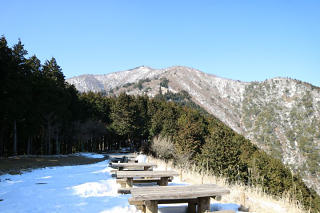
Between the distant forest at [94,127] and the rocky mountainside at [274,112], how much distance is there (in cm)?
5938

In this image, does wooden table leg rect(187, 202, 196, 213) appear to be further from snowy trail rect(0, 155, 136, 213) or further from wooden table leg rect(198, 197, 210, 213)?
snowy trail rect(0, 155, 136, 213)

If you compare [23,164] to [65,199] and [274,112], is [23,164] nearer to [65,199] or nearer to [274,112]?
[65,199]

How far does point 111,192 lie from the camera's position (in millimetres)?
6516

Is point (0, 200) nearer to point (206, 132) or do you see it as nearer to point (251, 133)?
point (206, 132)

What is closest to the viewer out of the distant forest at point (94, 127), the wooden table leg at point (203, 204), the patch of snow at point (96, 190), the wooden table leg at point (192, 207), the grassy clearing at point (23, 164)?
the wooden table leg at point (203, 204)

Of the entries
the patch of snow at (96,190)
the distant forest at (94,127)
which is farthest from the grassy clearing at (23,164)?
the patch of snow at (96,190)

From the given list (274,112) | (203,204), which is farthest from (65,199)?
(274,112)

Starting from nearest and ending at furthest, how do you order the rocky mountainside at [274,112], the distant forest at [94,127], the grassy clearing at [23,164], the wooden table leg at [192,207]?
the wooden table leg at [192,207] < the grassy clearing at [23,164] < the distant forest at [94,127] < the rocky mountainside at [274,112]

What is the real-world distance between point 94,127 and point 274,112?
416 ft

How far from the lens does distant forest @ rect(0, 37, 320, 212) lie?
1928 cm

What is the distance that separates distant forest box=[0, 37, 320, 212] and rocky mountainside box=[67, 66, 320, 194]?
59.4 metres

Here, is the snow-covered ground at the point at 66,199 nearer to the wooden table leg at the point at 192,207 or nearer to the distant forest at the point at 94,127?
the wooden table leg at the point at 192,207

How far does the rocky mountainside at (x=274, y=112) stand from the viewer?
103m

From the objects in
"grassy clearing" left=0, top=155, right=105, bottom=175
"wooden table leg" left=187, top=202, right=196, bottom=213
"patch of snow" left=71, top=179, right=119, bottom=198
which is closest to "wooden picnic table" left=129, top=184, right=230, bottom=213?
"wooden table leg" left=187, top=202, right=196, bottom=213
